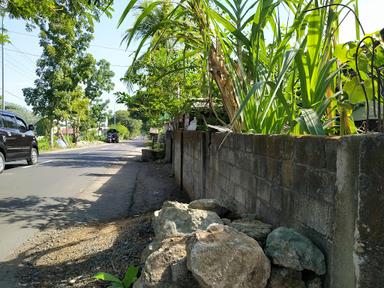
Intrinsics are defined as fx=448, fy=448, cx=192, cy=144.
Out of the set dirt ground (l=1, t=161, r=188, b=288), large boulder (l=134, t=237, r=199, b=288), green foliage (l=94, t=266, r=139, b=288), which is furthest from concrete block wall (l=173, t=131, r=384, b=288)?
dirt ground (l=1, t=161, r=188, b=288)

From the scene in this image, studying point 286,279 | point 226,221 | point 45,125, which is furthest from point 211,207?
point 45,125

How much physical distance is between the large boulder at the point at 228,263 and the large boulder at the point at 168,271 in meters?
0.14

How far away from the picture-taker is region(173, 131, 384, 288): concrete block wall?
2.09m

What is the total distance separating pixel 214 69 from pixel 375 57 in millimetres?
2306

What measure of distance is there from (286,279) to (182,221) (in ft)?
4.21

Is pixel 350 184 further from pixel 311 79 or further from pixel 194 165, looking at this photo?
pixel 194 165

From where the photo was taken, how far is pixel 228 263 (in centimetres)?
257

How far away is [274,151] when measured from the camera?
3443mm

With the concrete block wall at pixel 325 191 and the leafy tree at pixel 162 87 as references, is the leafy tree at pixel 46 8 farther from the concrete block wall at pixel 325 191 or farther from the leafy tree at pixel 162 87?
the concrete block wall at pixel 325 191

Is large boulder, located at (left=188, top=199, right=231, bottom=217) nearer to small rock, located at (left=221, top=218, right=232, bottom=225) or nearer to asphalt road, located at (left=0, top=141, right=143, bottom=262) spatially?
small rock, located at (left=221, top=218, right=232, bottom=225)

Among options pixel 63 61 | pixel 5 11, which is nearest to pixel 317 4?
pixel 5 11

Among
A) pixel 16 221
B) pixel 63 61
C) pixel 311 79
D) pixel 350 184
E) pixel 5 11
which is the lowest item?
pixel 16 221

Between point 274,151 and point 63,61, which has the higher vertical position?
point 63,61

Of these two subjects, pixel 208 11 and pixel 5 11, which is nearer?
pixel 208 11
